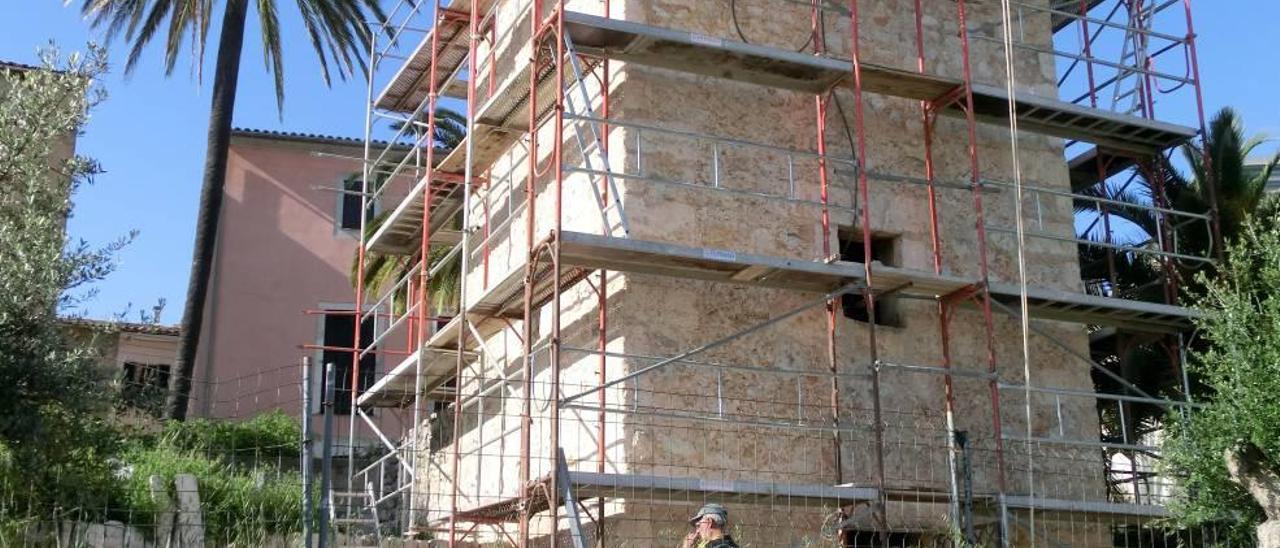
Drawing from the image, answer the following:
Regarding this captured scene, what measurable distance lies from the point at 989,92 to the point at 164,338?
17.6m

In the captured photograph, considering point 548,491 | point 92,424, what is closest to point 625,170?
point 548,491

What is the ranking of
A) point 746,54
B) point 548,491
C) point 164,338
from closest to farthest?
point 548,491, point 746,54, point 164,338

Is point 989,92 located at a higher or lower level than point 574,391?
higher

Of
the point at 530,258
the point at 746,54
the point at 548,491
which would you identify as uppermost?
the point at 746,54

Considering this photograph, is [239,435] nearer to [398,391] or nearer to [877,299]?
[398,391]

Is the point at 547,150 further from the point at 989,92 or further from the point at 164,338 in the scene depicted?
the point at 164,338

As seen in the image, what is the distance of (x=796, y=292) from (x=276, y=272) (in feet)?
52.9

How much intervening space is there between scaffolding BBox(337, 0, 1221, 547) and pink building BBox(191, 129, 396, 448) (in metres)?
10.5

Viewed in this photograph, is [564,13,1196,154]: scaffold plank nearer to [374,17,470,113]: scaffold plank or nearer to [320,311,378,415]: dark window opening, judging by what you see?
[374,17,470,113]: scaffold plank

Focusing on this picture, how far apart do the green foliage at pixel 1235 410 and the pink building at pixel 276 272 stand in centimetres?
1614

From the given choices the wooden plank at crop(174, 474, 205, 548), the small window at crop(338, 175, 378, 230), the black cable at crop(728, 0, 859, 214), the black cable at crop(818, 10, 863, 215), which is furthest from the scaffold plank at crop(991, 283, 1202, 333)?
the small window at crop(338, 175, 378, 230)

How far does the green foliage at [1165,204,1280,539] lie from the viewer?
510 inches

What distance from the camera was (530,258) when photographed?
1318cm

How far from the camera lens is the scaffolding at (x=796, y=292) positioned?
13727mm
